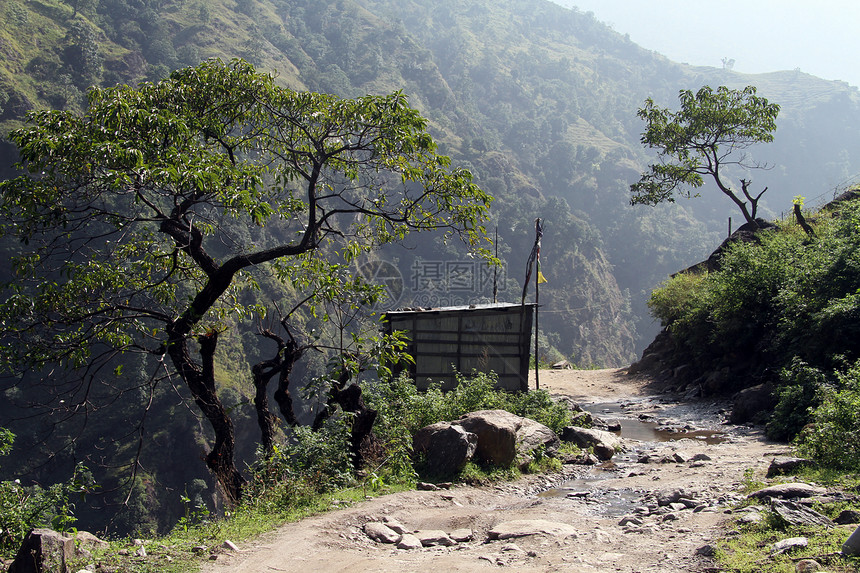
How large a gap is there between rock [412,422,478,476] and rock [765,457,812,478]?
3.53 metres

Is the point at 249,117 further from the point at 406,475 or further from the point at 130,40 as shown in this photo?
the point at 130,40

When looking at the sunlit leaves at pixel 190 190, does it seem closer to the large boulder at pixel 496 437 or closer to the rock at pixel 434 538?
the large boulder at pixel 496 437

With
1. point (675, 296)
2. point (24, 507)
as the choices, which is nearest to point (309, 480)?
point (24, 507)

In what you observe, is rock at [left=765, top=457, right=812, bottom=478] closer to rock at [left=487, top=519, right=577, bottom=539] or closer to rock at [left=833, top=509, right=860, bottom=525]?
rock at [left=833, top=509, right=860, bottom=525]

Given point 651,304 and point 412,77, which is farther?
point 412,77

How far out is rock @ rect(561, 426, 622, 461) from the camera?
34.9ft

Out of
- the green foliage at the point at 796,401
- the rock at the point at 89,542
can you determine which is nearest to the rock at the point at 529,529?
the rock at the point at 89,542

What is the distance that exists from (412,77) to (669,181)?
113 metres

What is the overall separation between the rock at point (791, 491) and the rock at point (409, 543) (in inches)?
126

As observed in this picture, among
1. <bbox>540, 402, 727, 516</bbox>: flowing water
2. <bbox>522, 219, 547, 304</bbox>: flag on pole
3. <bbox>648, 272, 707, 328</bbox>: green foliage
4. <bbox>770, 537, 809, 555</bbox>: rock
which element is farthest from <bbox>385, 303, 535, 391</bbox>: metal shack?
<bbox>770, 537, 809, 555</bbox>: rock

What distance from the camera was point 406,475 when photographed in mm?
7957

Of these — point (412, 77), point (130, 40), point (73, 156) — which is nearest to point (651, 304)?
point (73, 156)

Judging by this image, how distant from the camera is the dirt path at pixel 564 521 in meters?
5.02

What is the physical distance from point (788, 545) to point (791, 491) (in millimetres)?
1645
